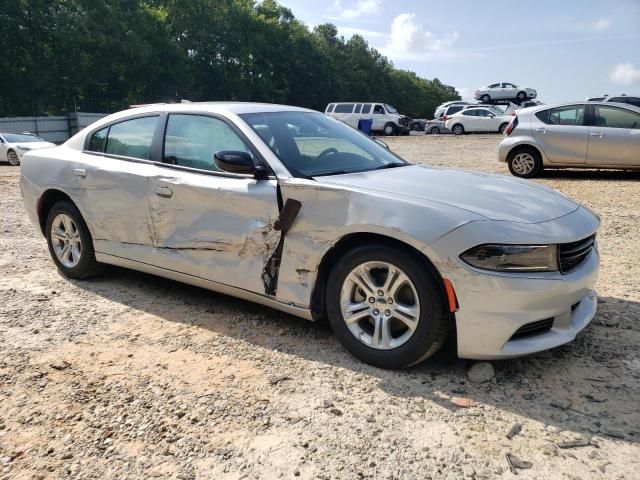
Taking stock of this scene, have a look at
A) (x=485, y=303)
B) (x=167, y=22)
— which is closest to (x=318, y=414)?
(x=485, y=303)

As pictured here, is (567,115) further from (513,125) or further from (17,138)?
(17,138)

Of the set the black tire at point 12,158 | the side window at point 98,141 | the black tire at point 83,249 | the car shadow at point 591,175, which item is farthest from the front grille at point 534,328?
the black tire at point 12,158

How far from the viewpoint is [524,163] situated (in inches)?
452

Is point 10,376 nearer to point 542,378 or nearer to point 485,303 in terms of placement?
point 485,303

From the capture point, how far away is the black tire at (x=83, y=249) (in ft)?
16.0

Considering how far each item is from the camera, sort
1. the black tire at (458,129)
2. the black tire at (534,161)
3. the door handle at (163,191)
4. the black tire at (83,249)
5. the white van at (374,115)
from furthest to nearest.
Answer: the white van at (374,115) < the black tire at (458,129) < the black tire at (534,161) < the black tire at (83,249) < the door handle at (163,191)

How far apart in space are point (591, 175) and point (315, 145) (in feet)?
31.6

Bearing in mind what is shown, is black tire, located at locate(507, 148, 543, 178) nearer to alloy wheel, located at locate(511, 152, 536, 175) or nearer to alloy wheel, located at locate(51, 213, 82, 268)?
alloy wheel, located at locate(511, 152, 536, 175)

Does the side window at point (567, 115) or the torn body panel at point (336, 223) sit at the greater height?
the side window at point (567, 115)

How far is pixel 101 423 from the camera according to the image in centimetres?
283

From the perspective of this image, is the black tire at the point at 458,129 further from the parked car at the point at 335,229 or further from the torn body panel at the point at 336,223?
the torn body panel at the point at 336,223

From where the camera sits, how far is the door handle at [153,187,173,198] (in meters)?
4.12

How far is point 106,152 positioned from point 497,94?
3796cm

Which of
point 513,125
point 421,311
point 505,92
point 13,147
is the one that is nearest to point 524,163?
point 513,125
